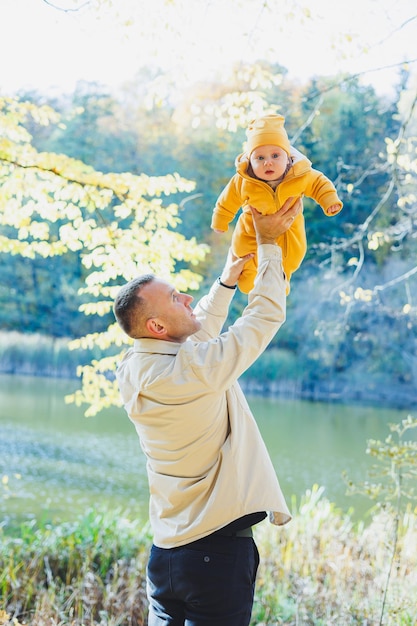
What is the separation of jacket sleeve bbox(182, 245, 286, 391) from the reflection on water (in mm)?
5180

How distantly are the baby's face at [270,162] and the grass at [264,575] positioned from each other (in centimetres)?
196

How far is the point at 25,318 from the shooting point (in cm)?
2236

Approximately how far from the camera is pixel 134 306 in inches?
68.3

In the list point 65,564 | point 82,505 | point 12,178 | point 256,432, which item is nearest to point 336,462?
point 82,505

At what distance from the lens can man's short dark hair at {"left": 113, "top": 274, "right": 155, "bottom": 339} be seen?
5.67 ft

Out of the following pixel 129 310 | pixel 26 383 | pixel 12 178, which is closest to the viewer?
pixel 129 310

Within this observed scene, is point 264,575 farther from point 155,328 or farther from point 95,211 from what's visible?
point 155,328

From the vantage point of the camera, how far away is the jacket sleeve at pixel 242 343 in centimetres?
163

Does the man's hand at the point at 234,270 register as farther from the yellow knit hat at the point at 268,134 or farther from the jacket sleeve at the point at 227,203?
the yellow knit hat at the point at 268,134

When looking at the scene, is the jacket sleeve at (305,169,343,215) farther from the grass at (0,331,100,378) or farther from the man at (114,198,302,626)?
the grass at (0,331,100,378)

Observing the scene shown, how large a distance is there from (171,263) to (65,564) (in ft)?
6.37

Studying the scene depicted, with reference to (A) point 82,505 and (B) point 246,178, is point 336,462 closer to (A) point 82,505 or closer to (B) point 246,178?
(A) point 82,505

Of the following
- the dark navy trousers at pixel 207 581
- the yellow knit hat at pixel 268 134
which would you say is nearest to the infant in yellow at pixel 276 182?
the yellow knit hat at pixel 268 134

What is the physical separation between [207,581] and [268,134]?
1105 millimetres
